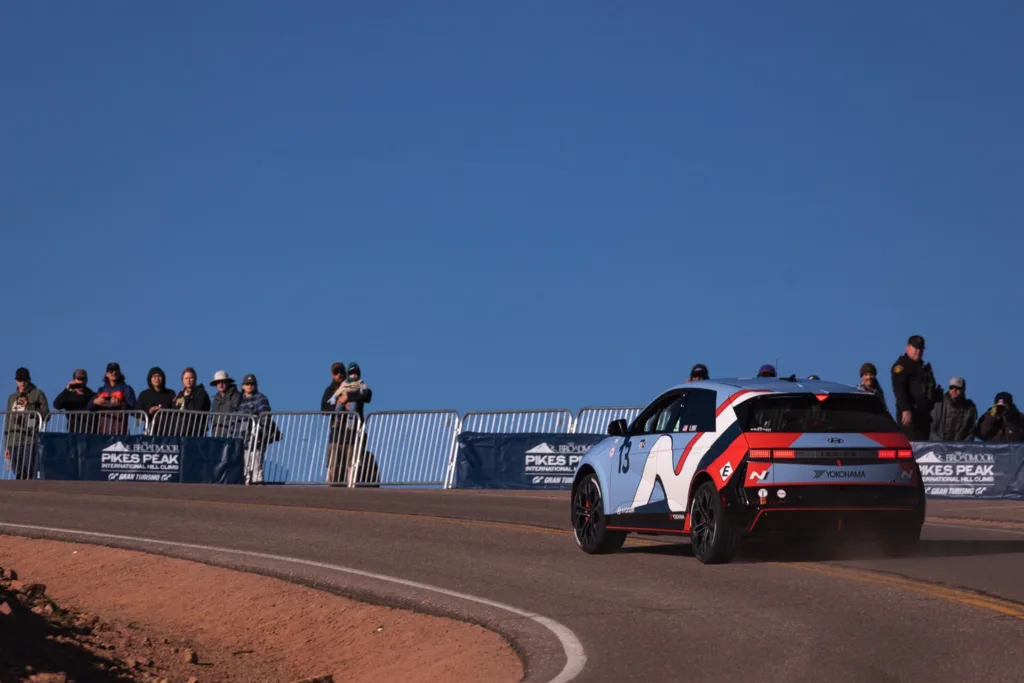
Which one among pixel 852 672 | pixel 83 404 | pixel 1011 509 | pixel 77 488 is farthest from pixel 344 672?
pixel 83 404

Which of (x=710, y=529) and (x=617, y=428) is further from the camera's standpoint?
(x=617, y=428)

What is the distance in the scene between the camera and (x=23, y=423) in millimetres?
28672

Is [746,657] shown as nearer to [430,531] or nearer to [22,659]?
[22,659]

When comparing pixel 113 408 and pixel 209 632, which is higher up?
pixel 113 408

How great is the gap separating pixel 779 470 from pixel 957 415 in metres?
12.6

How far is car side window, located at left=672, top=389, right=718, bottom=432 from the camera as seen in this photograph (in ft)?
44.3

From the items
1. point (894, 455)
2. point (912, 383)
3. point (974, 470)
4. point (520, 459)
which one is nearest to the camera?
point (894, 455)

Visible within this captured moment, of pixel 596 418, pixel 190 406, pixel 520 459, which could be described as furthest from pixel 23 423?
pixel 596 418

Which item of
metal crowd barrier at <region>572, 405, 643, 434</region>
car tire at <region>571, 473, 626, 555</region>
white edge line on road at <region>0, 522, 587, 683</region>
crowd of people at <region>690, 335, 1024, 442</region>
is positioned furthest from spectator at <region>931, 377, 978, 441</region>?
white edge line on road at <region>0, 522, 587, 683</region>

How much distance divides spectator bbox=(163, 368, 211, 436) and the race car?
16.0m

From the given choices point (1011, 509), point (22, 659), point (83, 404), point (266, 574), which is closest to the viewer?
point (22, 659)

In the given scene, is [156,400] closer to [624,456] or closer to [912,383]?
[912,383]

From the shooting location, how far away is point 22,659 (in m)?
11.3

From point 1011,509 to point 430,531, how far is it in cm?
858
